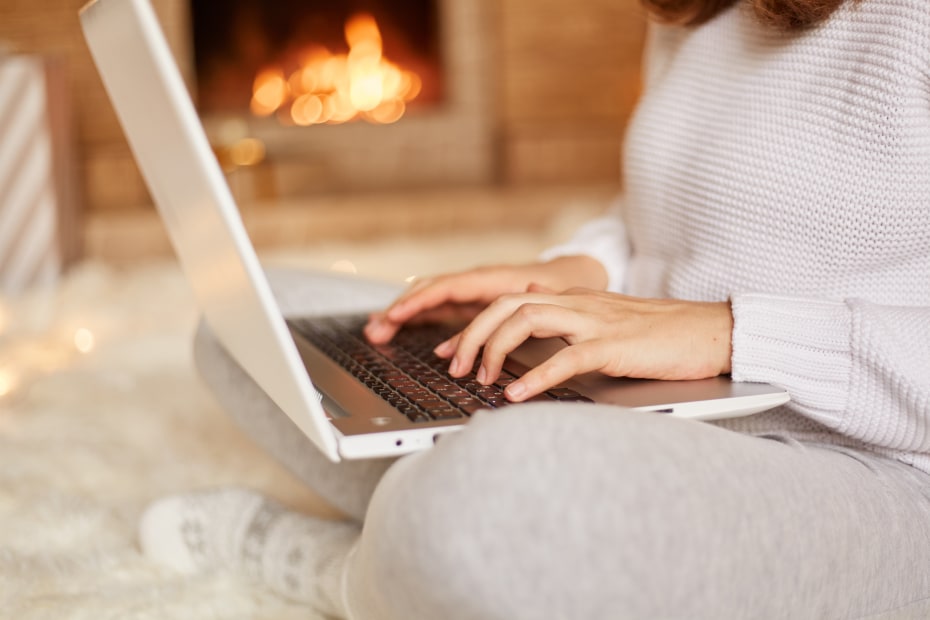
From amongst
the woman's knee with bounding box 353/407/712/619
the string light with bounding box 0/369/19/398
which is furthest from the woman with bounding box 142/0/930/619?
the string light with bounding box 0/369/19/398

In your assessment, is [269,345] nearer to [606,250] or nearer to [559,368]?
[559,368]

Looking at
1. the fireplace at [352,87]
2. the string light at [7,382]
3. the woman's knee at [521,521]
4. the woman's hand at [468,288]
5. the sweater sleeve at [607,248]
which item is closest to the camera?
the woman's knee at [521,521]

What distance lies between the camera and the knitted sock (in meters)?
0.85

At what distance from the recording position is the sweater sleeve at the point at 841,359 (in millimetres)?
685

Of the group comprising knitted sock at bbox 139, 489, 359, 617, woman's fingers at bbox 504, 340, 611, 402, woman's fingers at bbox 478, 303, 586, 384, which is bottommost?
knitted sock at bbox 139, 489, 359, 617

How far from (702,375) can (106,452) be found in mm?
833

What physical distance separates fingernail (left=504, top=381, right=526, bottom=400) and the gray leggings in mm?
99

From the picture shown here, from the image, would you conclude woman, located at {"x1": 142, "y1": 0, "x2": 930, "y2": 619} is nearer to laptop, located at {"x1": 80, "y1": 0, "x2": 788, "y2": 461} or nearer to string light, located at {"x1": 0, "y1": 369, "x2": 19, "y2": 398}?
laptop, located at {"x1": 80, "y1": 0, "x2": 788, "y2": 461}

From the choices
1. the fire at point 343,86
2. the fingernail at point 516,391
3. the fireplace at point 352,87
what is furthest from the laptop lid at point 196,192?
the fire at point 343,86

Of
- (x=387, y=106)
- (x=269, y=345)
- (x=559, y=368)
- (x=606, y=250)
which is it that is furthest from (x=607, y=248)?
(x=387, y=106)

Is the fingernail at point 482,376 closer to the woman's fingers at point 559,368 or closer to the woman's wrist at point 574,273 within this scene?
the woman's fingers at point 559,368

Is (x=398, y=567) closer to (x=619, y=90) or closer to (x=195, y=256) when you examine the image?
(x=195, y=256)

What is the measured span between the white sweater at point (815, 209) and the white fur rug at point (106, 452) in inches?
17.5

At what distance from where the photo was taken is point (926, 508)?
0.68 m
